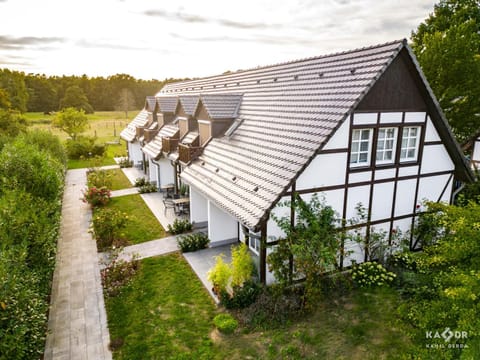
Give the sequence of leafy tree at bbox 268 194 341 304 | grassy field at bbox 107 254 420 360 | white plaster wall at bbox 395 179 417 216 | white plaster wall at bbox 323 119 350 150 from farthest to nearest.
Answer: white plaster wall at bbox 395 179 417 216 < white plaster wall at bbox 323 119 350 150 < leafy tree at bbox 268 194 341 304 < grassy field at bbox 107 254 420 360

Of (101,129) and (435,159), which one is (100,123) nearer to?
(101,129)

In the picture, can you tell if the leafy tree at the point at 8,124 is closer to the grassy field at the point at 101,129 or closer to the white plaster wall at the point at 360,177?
the grassy field at the point at 101,129

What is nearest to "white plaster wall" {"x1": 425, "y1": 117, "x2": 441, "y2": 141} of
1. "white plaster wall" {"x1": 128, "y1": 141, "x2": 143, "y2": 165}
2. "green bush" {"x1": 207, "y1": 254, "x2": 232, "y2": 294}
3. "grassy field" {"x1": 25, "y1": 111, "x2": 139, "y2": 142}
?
"green bush" {"x1": 207, "y1": 254, "x2": 232, "y2": 294}

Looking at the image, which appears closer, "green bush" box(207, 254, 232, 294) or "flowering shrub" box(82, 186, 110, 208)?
"green bush" box(207, 254, 232, 294)

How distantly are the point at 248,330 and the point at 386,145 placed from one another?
7.19m

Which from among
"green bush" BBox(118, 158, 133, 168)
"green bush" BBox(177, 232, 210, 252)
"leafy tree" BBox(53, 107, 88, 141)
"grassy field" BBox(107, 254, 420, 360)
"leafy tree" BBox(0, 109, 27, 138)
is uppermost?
"leafy tree" BBox(53, 107, 88, 141)

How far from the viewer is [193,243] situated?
40.8 ft

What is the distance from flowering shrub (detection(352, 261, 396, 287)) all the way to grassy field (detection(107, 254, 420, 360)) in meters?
0.32

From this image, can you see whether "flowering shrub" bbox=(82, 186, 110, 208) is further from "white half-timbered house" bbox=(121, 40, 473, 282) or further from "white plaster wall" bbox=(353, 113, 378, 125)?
"white plaster wall" bbox=(353, 113, 378, 125)

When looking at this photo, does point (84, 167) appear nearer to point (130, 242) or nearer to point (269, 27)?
point (130, 242)

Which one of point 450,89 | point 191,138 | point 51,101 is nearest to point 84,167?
point 191,138

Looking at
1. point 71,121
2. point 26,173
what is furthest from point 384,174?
point 71,121

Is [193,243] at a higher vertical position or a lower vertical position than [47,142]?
lower

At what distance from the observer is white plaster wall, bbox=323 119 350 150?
359 inches
